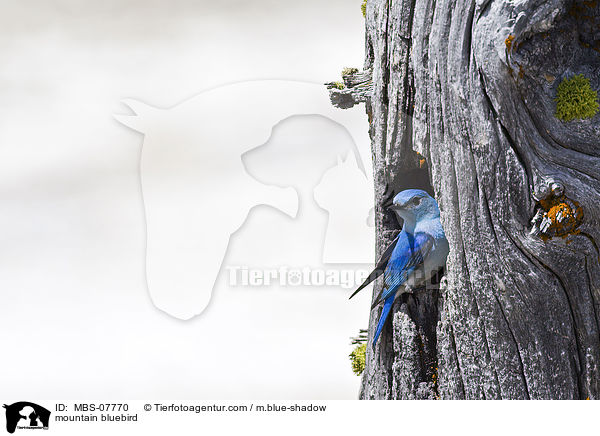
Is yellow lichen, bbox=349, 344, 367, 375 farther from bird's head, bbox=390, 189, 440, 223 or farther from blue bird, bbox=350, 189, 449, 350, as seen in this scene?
bird's head, bbox=390, 189, 440, 223

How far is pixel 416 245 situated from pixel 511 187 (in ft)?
1.79

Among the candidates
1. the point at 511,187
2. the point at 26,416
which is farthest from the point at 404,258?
the point at 26,416

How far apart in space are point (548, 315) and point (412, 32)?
1.44 meters

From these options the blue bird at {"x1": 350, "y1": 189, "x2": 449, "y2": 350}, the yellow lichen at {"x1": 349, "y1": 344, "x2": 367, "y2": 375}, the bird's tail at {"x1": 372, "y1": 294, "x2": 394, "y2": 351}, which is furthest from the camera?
the yellow lichen at {"x1": 349, "y1": 344, "x2": 367, "y2": 375}

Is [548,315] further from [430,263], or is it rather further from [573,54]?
[573,54]

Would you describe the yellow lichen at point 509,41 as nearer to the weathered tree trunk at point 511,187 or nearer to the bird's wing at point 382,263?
the weathered tree trunk at point 511,187

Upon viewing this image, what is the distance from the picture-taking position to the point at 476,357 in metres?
2.50

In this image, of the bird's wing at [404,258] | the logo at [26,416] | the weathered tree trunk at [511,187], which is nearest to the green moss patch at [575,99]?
the weathered tree trunk at [511,187]

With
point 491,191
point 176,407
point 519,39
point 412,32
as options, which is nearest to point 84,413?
point 176,407

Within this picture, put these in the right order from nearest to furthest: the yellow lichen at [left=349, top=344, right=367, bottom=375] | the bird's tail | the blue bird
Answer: the blue bird, the bird's tail, the yellow lichen at [left=349, top=344, right=367, bottom=375]

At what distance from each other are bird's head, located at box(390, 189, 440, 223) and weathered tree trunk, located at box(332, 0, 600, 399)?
0.12 meters

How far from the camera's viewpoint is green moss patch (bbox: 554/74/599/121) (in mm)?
2297

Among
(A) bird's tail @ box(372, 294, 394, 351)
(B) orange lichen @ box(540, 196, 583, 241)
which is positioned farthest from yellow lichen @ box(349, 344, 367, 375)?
(B) orange lichen @ box(540, 196, 583, 241)

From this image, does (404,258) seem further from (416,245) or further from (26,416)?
(26,416)
